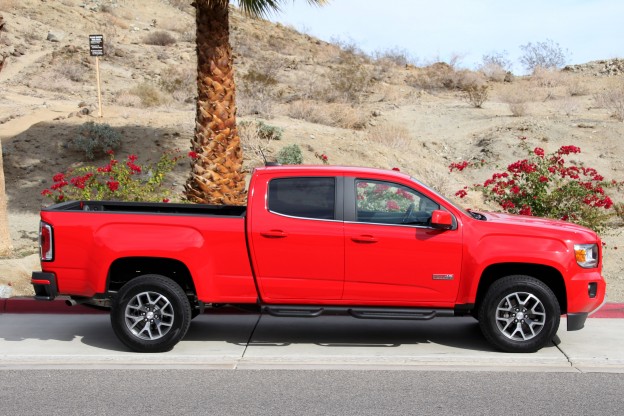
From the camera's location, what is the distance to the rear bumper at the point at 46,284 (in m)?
8.50

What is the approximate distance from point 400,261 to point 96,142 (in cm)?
1351

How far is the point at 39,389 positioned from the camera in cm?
750

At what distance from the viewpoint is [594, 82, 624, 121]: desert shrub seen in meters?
29.9

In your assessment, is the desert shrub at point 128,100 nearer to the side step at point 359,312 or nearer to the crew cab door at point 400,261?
the side step at point 359,312

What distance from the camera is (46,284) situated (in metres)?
8.52

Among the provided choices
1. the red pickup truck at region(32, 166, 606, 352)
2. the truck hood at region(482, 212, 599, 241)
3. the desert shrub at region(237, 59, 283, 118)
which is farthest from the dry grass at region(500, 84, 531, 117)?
the red pickup truck at region(32, 166, 606, 352)

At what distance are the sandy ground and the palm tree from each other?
10.3 ft

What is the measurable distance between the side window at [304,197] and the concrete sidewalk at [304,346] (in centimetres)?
140

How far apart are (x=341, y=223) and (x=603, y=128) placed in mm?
21862

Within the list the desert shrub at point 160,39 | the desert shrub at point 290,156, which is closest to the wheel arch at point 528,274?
the desert shrub at point 290,156

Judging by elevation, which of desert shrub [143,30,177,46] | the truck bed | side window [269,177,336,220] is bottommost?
the truck bed

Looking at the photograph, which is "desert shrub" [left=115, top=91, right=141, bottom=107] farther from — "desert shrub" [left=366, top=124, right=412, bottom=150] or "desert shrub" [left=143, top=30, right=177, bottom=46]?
"desert shrub" [left=143, top=30, right=177, bottom=46]

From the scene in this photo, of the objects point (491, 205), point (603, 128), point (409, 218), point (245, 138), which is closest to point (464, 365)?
point (409, 218)

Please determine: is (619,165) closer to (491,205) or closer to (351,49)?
(491,205)
